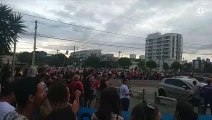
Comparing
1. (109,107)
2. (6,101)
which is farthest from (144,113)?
(6,101)

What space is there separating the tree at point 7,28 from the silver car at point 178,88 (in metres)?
11.0

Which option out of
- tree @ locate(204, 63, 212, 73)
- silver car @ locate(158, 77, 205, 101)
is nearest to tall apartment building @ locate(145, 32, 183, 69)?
tree @ locate(204, 63, 212, 73)

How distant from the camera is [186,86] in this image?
2512 centimetres

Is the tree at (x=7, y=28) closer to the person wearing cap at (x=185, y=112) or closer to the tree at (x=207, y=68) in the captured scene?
the person wearing cap at (x=185, y=112)

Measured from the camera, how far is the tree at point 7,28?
2802cm

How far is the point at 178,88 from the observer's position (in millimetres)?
25844

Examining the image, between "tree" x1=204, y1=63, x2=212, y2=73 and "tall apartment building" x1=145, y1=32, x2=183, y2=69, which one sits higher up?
"tall apartment building" x1=145, y1=32, x2=183, y2=69

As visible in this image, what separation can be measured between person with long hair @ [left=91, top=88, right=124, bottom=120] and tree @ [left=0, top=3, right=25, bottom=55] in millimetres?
23382

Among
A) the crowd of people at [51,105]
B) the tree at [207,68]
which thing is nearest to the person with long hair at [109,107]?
the crowd of people at [51,105]

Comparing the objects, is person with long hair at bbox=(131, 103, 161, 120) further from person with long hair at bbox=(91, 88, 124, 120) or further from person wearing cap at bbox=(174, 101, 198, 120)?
person with long hair at bbox=(91, 88, 124, 120)

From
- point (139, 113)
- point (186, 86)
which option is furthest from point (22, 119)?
point (186, 86)

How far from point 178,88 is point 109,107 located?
21.4 meters

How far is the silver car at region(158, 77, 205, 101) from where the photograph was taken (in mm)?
24677

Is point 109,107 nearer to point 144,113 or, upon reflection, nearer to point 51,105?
point 51,105
